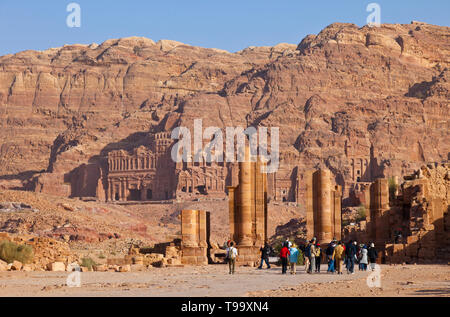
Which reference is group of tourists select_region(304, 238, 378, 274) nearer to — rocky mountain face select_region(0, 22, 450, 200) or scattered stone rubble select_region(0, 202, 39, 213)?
scattered stone rubble select_region(0, 202, 39, 213)

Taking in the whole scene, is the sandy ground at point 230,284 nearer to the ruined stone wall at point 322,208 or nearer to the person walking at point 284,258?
the person walking at point 284,258

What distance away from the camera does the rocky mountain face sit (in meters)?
124

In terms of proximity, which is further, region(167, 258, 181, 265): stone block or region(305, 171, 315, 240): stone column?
region(305, 171, 315, 240): stone column

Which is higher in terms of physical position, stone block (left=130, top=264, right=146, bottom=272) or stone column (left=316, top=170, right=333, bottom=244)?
stone column (left=316, top=170, right=333, bottom=244)

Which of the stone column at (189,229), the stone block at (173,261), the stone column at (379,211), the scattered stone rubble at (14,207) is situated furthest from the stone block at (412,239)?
the scattered stone rubble at (14,207)

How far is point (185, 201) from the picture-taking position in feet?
361

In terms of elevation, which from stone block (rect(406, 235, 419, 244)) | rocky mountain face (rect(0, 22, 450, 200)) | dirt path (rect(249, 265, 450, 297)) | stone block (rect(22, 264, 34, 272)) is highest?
rocky mountain face (rect(0, 22, 450, 200))

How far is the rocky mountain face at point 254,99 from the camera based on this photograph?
408ft

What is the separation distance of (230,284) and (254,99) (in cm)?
12028

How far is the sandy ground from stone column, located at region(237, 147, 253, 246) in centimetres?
868

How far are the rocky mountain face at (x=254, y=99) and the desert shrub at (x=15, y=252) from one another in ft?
256

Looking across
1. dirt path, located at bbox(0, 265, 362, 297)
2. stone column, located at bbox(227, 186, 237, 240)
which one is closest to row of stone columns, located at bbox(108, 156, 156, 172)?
stone column, located at bbox(227, 186, 237, 240)

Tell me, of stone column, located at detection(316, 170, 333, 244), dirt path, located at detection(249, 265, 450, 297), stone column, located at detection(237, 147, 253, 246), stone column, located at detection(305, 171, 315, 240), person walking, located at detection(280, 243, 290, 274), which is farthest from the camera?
stone column, located at detection(305, 171, 315, 240)

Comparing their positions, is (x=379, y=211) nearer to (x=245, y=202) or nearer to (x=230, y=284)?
(x=245, y=202)
